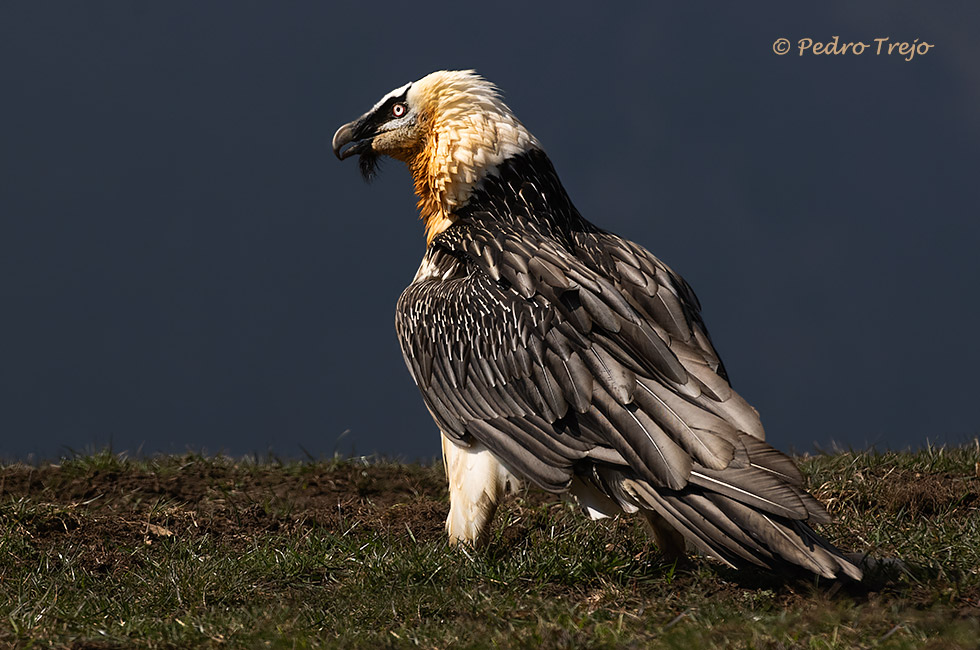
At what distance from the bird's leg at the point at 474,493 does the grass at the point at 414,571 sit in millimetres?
105

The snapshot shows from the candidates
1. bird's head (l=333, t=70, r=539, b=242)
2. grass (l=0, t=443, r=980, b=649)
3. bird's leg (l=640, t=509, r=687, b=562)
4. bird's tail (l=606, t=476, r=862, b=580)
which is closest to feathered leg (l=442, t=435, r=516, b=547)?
grass (l=0, t=443, r=980, b=649)

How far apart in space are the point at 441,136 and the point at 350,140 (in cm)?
88

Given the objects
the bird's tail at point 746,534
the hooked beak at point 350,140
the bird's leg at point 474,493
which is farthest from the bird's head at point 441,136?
the bird's tail at point 746,534

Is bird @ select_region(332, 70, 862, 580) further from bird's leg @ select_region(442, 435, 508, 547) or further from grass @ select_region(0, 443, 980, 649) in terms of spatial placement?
grass @ select_region(0, 443, 980, 649)

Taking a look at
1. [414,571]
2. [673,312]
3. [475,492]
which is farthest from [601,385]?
[414,571]

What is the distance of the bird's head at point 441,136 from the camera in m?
6.19

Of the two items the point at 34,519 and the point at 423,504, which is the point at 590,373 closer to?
the point at 423,504

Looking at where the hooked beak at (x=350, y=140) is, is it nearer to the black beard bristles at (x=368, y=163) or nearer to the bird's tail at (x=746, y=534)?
the black beard bristles at (x=368, y=163)

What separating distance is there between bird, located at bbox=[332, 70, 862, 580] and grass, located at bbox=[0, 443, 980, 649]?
29cm

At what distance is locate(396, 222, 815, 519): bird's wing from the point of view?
476 cm

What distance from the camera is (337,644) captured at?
165 inches

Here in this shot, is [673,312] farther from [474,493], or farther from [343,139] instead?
[343,139]

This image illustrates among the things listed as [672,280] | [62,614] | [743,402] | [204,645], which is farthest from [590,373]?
[62,614]

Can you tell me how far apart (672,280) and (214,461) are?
13.3 ft
